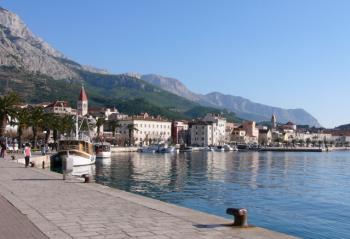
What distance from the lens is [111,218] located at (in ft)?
49.7

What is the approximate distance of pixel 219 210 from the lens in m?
28.4

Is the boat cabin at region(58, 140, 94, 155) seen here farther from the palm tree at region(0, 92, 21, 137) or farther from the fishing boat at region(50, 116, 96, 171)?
the palm tree at region(0, 92, 21, 137)

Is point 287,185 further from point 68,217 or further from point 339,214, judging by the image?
point 68,217

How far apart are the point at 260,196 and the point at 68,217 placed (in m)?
23.3

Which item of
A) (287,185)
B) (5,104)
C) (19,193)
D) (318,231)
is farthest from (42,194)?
(5,104)

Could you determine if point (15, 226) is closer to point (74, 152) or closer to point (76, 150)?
point (74, 152)

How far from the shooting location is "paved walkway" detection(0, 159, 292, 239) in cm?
1280

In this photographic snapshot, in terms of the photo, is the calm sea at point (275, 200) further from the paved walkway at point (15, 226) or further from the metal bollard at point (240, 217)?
the paved walkway at point (15, 226)

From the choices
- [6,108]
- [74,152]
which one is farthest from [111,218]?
[6,108]

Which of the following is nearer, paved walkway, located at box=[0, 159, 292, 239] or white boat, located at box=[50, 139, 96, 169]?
paved walkway, located at box=[0, 159, 292, 239]

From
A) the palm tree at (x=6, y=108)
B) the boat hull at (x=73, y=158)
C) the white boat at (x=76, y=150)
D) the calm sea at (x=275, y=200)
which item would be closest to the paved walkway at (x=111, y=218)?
the calm sea at (x=275, y=200)

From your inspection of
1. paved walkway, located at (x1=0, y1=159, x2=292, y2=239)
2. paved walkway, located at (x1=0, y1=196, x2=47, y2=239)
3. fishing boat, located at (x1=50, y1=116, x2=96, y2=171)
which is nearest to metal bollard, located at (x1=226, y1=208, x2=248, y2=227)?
paved walkway, located at (x1=0, y1=159, x2=292, y2=239)

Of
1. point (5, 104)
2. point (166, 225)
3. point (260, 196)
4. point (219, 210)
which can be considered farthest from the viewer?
point (5, 104)

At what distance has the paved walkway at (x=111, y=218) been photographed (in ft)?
42.0
